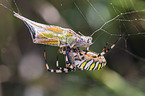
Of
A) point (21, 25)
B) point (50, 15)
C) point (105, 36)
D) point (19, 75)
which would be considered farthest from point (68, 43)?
point (19, 75)

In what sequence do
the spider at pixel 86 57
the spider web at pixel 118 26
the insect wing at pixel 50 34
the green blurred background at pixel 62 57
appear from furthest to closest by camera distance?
the green blurred background at pixel 62 57 < the spider web at pixel 118 26 < the spider at pixel 86 57 < the insect wing at pixel 50 34

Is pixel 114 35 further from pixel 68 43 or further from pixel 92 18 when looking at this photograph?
pixel 68 43

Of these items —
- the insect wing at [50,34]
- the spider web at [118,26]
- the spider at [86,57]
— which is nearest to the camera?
the insect wing at [50,34]

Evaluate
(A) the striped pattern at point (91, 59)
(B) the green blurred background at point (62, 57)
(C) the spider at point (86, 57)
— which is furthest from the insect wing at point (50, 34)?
(B) the green blurred background at point (62, 57)

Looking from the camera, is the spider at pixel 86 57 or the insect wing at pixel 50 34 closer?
the insect wing at pixel 50 34

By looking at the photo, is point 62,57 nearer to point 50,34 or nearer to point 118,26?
point 118,26

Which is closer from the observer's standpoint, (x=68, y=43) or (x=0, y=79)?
(x=68, y=43)

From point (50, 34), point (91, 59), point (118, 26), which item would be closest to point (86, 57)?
point (91, 59)

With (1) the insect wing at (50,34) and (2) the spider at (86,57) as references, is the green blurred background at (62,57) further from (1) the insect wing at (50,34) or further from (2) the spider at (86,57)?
(1) the insect wing at (50,34)
